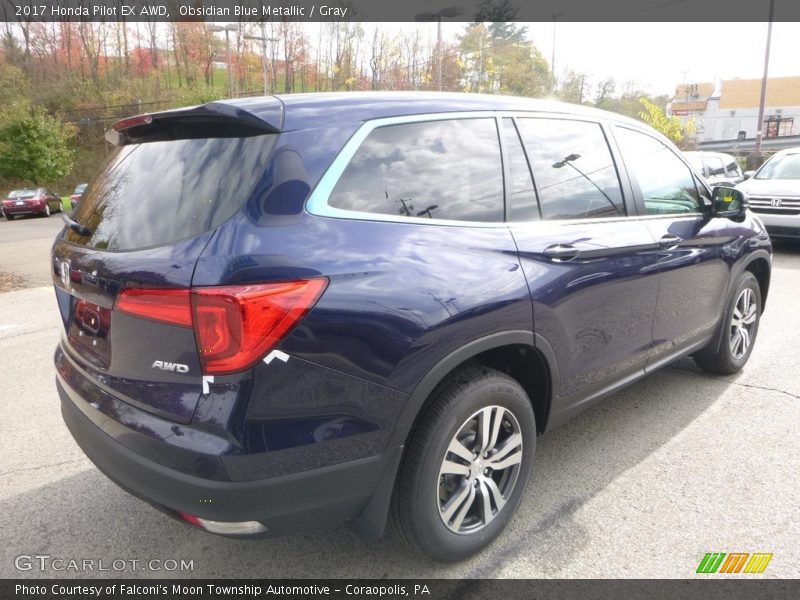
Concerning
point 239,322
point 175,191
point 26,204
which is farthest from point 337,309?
point 26,204

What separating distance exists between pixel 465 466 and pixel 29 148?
140ft

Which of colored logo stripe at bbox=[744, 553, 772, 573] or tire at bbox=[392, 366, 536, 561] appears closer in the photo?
tire at bbox=[392, 366, 536, 561]

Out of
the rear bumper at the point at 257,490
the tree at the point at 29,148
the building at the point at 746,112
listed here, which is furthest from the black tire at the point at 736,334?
the building at the point at 746,112

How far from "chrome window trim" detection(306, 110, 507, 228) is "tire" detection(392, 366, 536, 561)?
0.60m

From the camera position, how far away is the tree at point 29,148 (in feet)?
119

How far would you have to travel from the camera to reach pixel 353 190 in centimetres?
200

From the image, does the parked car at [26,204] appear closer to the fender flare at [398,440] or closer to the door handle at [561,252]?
the door handle at [561,252]

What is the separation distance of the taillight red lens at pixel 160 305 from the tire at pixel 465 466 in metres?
0.93

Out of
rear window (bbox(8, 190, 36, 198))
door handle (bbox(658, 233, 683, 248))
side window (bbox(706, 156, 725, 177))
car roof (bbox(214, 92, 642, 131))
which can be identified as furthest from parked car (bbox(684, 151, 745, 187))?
rear window (bbox(8, 190, 36, 198))

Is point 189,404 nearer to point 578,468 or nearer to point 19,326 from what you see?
point 578,468

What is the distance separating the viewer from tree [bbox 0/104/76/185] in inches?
1425

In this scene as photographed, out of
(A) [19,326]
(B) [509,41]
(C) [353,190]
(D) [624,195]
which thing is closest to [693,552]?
(D) [624,195]

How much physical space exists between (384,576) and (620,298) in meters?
1.72

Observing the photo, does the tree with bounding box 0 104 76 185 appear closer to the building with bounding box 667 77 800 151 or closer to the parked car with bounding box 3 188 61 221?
the parked car with bounding box 3 188 61 221
